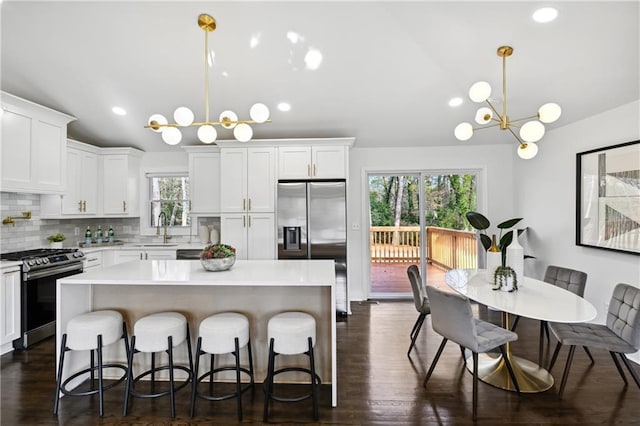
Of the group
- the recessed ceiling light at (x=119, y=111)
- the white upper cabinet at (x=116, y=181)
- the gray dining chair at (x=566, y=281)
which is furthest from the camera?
the white upper cabinet at (x=116, y=181)

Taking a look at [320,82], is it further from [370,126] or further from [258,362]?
[258,362]

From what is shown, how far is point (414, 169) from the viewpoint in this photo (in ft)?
16.6

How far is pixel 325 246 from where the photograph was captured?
4.30 metres

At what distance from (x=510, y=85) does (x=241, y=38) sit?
266 centimetres

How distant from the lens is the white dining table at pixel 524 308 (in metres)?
2.12

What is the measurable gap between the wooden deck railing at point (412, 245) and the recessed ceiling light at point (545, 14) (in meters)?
3.09

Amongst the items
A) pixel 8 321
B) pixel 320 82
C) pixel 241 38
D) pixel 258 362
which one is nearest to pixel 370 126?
pixel 320 82

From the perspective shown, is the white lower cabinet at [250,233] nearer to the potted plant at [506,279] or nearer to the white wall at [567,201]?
the potted plant at [506,279]

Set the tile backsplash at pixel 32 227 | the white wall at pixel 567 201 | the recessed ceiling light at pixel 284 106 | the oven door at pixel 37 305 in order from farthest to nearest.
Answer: the recessed ceiling light at pixel 284 106 → the tile backsplash at pixel 32 227 → the oven door at pixel 37 305 → the white wall at pixel 567 201

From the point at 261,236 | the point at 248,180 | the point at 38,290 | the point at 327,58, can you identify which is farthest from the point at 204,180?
the point at 327,58

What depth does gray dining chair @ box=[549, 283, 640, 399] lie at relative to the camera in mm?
2328

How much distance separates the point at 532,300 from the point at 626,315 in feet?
2.33

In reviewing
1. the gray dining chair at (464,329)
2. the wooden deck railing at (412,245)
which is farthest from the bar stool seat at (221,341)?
the wooden deck railing at (412,245)

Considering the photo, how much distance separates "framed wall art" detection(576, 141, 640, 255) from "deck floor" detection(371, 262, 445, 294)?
1.96m
